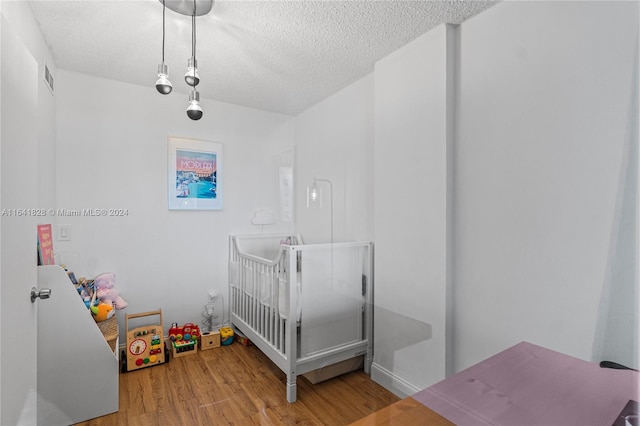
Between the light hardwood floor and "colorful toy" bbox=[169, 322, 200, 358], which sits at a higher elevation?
"colorful toy" bbox=[169, 322, 200, 358]

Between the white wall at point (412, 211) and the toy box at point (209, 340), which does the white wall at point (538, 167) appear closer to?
the white wall at point (412, 211)

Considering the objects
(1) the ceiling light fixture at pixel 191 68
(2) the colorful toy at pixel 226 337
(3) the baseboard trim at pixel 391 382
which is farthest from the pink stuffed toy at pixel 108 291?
(3) the baseboard trim at pixel 391 382

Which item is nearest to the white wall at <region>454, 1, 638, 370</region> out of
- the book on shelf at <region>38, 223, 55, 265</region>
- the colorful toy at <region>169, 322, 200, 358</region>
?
the colorful toy at <region>169, 322, 200, 358</region>

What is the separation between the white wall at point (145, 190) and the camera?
2.22 metres

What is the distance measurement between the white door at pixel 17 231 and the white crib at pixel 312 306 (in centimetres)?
112

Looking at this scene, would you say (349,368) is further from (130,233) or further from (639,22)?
(639,22)

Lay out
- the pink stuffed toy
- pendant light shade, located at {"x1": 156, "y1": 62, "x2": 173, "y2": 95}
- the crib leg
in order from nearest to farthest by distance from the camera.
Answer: pendant light shade, located at {"x1": 156, "y1": 62, "x2": 173, "y2": 95}, the crib leg, the pink stuffed toy

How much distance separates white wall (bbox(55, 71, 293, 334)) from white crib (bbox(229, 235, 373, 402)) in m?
0.61

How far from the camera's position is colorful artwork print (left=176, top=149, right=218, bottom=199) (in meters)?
2.56

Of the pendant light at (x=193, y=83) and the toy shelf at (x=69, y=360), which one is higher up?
the pendant light at (x=193, y=83)

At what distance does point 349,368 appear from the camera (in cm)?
209

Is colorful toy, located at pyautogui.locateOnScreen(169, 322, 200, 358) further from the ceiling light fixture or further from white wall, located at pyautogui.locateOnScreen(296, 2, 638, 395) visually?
the ceiling light fixture

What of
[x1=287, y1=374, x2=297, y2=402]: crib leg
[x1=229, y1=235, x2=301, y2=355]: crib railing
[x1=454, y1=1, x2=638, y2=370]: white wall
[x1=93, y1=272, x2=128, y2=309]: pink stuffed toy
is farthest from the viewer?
[x1=93, y1=272, x2=128, y2=309]: pink stuffed toy

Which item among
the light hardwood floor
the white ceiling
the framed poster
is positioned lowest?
the light hardwood floor
